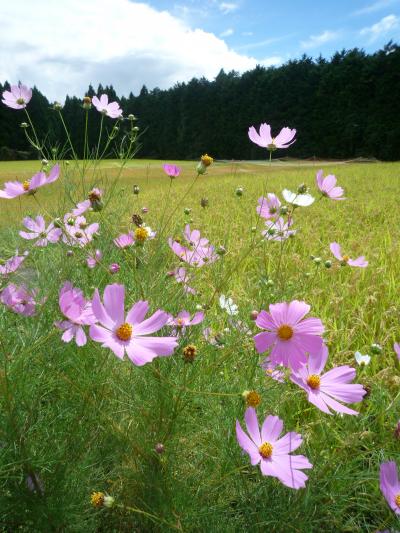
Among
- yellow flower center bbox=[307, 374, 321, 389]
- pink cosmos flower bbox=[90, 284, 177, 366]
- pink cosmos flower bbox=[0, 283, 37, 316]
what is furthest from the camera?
pink cosmos flower bbox=[0, 283, 37, 316]

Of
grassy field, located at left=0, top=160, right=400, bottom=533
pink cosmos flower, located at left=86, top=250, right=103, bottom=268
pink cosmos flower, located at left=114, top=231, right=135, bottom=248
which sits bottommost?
grassy field, located at left=0, top=160, right=400, bottom=533

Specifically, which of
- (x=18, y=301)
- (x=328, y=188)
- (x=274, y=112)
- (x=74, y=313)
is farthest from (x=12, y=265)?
(x=274, y=112)

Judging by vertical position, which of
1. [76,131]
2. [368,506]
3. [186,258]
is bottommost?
[368,506]

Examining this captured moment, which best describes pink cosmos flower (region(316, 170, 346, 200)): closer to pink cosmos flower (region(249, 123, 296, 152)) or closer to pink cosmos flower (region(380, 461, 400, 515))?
pink cosmos flower (region(249, 123, 296, 152))

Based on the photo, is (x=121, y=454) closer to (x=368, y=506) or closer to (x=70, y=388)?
(x=70, y=388)

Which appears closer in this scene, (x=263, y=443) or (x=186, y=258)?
(x=263, y=443)

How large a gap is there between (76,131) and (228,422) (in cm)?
2362

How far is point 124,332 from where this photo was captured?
500 millimetres

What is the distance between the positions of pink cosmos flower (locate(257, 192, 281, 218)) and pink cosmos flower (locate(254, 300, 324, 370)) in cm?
37

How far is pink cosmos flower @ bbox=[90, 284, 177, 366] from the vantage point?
0.46 meters

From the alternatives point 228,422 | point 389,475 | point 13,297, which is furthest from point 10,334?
point 389,475

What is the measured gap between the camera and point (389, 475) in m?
0.53

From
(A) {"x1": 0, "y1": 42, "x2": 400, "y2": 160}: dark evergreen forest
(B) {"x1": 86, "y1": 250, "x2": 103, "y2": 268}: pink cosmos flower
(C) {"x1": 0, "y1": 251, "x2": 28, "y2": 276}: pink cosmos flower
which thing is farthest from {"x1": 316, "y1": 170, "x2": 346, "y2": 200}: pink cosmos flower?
(A) {"x1": 0, "y1": 42, "x2": 400, "y2": 160}: dark evergreen forest

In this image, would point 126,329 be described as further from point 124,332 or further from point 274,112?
point 274,112
